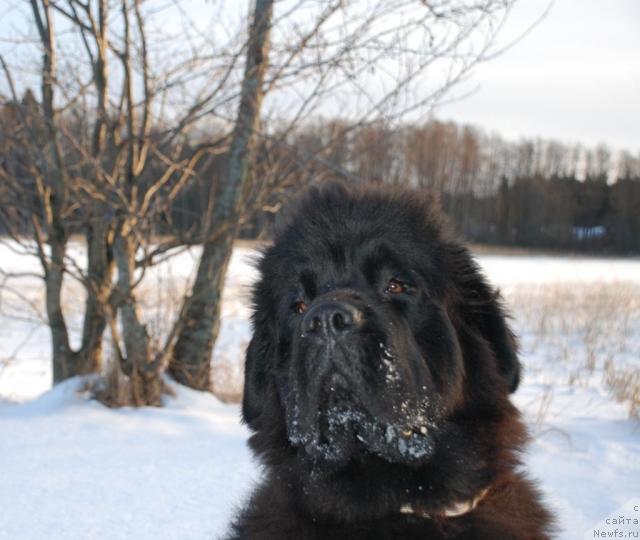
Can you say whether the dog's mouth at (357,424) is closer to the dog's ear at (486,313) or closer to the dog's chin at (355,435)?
the dog's chin at (355,435)

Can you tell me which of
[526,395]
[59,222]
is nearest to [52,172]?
[59,222]

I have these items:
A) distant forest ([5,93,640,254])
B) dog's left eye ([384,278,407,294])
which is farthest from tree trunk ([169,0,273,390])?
dog's left eye ([384,278,407,294])

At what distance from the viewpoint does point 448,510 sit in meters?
2.32

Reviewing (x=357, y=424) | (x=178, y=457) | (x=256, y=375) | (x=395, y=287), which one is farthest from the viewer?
(x=178, y=457)

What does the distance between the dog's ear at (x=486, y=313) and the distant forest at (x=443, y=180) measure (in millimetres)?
381

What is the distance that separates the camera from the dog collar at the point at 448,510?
7.54 feet

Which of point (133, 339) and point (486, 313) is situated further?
point (133, 339)

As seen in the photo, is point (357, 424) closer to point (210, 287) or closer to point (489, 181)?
point (210, 287)

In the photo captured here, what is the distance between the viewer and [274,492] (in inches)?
101

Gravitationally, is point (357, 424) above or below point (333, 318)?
below

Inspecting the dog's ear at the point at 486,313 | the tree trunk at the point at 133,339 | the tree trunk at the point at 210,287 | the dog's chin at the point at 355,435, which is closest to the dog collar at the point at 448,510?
Result: the dog's chin at the point at 355,435

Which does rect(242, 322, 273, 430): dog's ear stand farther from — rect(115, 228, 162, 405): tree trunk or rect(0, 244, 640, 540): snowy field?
rect(115, 228, 162, 405): tree trunk

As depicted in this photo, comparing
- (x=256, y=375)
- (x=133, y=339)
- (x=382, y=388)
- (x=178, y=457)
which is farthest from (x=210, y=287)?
(x=382, y=388)

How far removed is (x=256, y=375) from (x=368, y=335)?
942 mm
